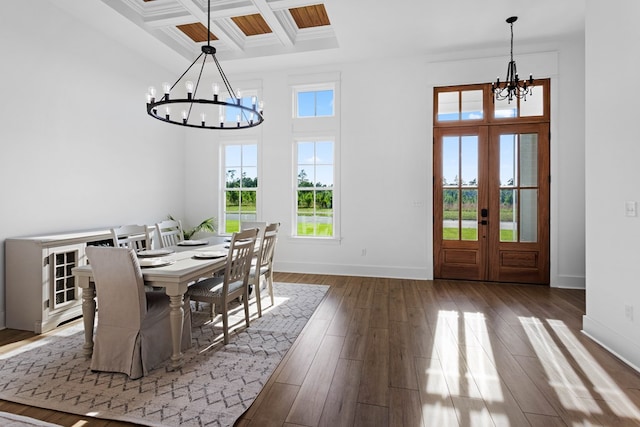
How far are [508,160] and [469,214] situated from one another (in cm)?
101

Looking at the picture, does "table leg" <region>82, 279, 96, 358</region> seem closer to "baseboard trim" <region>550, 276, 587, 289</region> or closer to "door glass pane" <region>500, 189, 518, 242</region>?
"door glass pane" <region>500, 189, 518, 242</region>

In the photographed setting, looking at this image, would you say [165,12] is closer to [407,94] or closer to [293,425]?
[407,94]

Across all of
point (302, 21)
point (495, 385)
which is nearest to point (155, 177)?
point (302, 21)

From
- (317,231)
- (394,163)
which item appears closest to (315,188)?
(317,231)

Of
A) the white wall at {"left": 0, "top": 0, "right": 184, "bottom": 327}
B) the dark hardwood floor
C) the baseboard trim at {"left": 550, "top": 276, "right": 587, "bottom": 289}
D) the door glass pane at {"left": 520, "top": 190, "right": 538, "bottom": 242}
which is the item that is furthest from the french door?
the white wall at {"left": 0, "top": 0, "right": 184, "bottom": 327}

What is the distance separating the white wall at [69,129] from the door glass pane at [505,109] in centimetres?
550

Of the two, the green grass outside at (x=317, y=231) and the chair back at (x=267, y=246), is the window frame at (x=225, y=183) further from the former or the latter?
the chair back at (x=267, y=246)

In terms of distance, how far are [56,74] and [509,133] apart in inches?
242

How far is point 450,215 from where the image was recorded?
→ 5.14 meters

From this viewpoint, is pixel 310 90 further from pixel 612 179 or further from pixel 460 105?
pixel 612 179

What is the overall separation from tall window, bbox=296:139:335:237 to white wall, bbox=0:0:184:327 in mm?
2476

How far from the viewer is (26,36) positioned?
340cm

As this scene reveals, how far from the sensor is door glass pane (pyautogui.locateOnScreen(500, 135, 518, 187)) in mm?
4910

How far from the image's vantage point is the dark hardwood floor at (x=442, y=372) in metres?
1.89
